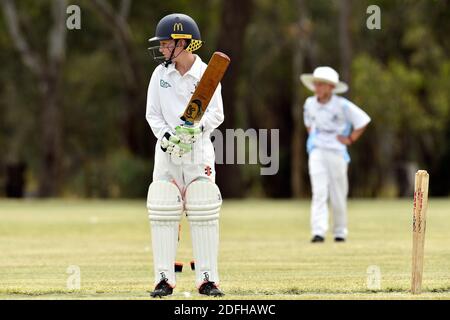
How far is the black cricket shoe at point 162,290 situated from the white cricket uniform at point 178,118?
88cm

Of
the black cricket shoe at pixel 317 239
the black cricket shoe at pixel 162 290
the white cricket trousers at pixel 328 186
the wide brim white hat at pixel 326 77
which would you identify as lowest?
the black cricket shoe at pixel 317 239

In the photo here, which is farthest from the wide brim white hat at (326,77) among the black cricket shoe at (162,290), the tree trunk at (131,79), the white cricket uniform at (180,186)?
the tree trunk at (131,79)

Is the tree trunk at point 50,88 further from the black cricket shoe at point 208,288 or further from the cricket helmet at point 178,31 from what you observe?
the black cricket shoe at point 208,288

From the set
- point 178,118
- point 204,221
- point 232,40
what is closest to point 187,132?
point 178,118

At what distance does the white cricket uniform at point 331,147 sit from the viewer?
20.8m

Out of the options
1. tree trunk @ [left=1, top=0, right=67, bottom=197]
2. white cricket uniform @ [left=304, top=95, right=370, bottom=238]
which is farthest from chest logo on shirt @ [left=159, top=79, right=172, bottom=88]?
tree trunk @ [left=1, top=0, right=67, bottom=197]

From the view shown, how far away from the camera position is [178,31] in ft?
40.5

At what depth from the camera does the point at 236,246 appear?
19.8 meters

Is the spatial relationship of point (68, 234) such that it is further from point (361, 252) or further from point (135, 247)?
point (361, 252)

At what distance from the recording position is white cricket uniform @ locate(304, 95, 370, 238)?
20.8m

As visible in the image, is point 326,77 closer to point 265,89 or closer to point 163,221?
point 163,221

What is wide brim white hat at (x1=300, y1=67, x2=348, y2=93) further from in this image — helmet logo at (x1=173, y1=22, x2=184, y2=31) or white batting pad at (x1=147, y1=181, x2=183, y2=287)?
white batting pad at (x1=147, y1=181, x2=183, y2=287)

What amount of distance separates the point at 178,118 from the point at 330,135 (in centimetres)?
887

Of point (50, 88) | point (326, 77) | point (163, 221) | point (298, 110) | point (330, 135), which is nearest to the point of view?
point (163, 221)
